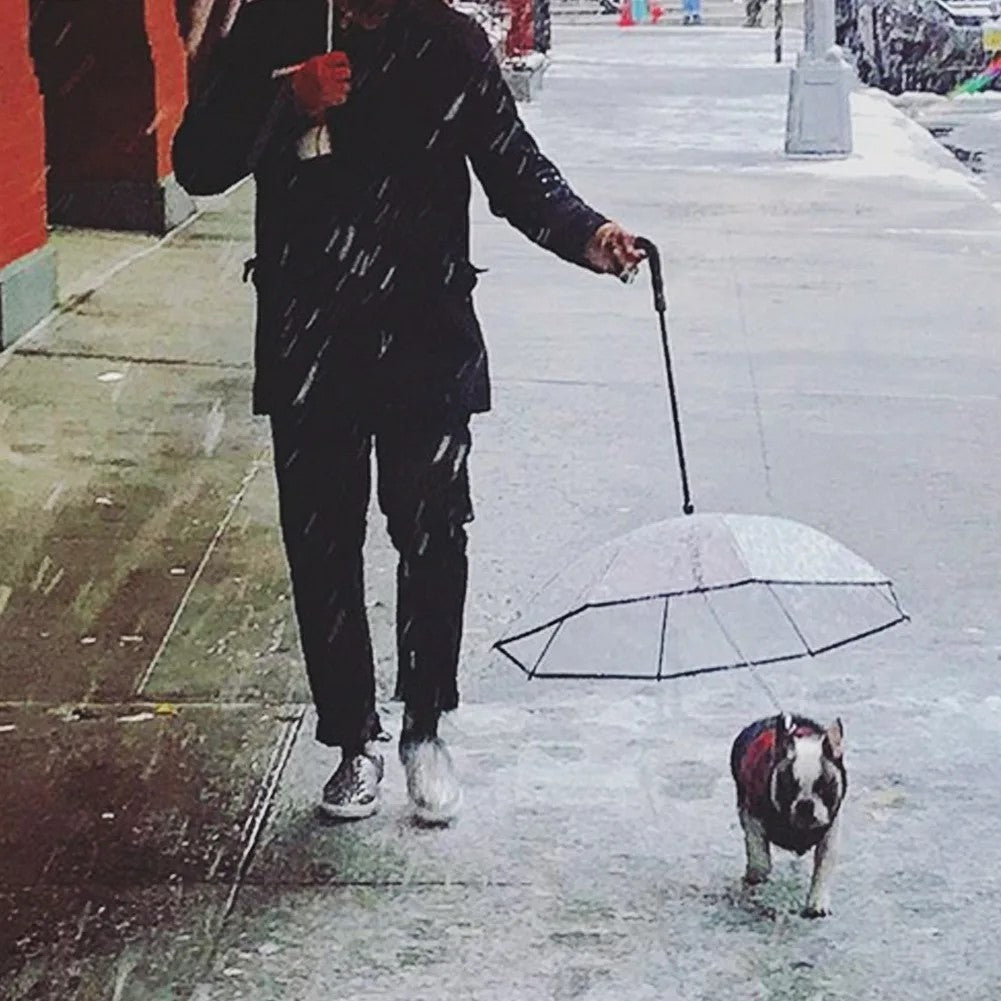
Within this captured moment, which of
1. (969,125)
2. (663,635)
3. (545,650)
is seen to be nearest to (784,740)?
(663,635)

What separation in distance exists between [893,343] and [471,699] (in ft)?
15.8

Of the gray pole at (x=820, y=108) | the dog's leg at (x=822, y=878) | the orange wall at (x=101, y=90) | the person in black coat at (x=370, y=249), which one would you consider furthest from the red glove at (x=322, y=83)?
the gray pole at (x=820, y=108)

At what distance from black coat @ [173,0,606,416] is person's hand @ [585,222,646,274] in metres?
0.04

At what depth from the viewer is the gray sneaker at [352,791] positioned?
4465mm

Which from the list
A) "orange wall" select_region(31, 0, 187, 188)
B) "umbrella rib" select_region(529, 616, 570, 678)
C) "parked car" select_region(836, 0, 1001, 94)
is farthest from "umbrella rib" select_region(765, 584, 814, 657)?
"parked car" select_region(836, 0, 1001, 94)

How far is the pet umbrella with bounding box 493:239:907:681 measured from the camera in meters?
4.05

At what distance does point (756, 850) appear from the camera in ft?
13.4

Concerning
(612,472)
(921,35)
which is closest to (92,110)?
(612,472)

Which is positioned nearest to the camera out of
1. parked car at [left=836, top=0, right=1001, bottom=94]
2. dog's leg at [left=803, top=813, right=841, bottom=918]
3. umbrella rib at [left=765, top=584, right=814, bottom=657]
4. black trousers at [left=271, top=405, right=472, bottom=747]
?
dog's leg at [left=803, top=813, right=841, bottom=918]

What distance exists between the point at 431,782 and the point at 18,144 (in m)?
5.93

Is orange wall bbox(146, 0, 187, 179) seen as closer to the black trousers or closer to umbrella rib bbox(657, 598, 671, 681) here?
the black trousers

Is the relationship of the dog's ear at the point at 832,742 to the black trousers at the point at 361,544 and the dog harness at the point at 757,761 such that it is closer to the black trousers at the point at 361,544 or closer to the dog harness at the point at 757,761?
the dog harness at the point at 757,761

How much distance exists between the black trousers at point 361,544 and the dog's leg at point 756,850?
77 cm

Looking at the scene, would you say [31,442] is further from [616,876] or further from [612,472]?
[616,876]
